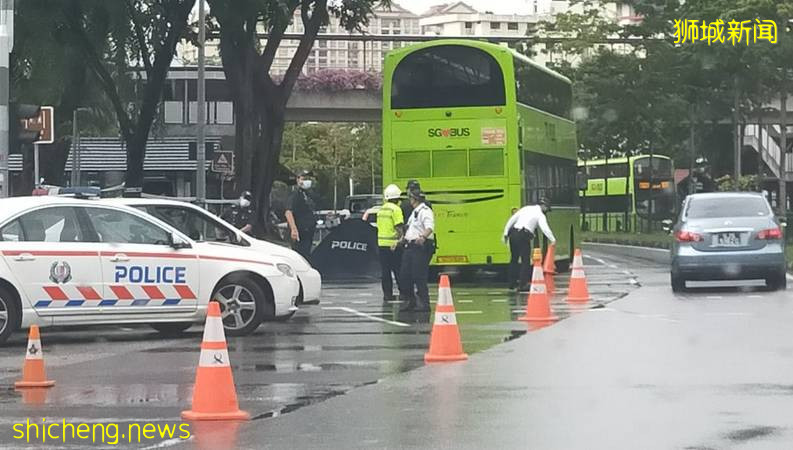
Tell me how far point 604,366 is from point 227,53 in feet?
65.9

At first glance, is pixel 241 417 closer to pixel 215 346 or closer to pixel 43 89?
pixel 215 346

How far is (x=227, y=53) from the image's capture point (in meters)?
32.1

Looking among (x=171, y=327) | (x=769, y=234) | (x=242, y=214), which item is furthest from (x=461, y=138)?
(x=171, y=327)

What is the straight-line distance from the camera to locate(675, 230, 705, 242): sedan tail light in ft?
77.2

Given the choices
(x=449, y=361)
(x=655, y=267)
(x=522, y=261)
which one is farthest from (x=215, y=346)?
(x=655, y=267)

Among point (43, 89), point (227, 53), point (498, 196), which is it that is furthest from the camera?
point (227, 53)

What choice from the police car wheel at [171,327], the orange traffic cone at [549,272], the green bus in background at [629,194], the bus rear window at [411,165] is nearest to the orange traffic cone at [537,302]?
the police car wheel at [171,327]

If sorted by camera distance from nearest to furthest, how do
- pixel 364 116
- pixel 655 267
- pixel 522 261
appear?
pixel 522 261 < pixel 655 267 < pixel 364 116

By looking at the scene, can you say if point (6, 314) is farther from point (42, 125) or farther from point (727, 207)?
point (727, 207)

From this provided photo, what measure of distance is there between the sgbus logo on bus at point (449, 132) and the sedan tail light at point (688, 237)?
5.12m

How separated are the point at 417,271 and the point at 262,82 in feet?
45.7

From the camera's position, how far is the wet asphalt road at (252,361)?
36.6 ft

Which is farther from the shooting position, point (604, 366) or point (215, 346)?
point (604, 366)

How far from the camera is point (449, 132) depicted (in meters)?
27.4
